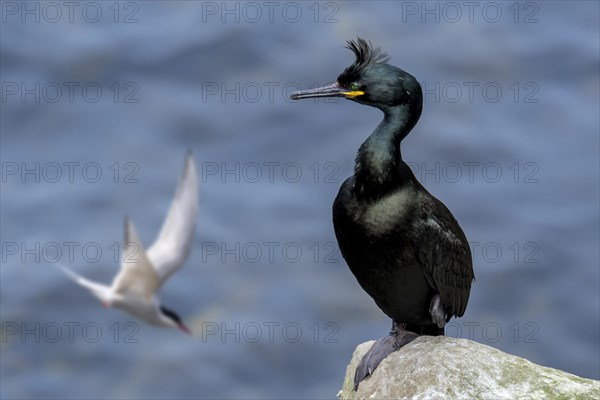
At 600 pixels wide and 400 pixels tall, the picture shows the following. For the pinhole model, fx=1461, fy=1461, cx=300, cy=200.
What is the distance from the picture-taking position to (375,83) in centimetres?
→ 973

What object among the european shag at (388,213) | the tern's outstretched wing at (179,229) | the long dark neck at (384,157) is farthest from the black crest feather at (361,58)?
the tern's outstretched wing at (179,229)

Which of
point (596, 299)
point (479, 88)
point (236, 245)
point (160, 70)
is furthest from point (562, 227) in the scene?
point (160, 70)

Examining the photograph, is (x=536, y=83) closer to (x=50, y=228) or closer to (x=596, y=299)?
(x=596, y=299)

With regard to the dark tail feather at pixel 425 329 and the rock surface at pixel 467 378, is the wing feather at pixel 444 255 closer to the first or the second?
the dark tail feather at pixel 425 329

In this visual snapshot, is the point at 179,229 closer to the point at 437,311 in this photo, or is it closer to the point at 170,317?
the point at 170,317

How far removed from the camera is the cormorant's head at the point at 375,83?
972cm

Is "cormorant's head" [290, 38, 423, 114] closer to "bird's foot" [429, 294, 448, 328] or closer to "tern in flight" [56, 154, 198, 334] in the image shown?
"bird's foot" [429, 294, 448, 328]

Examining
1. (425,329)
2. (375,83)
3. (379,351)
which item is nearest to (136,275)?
(425,329)

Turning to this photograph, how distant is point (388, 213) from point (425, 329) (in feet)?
4.22

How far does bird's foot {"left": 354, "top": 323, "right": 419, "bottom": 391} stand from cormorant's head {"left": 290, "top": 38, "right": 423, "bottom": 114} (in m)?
1.74

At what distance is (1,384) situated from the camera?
20500 mm

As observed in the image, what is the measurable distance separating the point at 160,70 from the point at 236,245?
12.8 feet

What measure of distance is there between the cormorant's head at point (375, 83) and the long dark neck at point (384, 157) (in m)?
0.09

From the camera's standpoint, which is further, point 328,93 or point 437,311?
point 437,311
